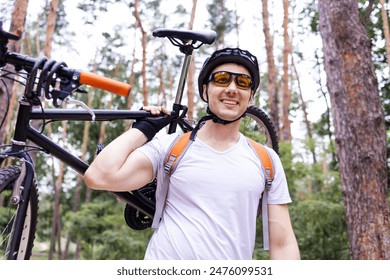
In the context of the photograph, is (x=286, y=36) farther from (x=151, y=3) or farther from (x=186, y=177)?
(x=186, y=177)

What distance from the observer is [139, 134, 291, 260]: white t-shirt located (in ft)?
4.81

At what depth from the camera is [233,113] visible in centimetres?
157

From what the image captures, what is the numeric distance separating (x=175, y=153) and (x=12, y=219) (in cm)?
83

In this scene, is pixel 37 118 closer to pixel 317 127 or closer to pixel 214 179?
pixel 214 179

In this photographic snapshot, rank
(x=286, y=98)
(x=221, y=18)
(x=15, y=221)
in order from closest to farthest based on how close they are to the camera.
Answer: (x=15, y=221) → (x=286, y=98) → (x=221, y=18)

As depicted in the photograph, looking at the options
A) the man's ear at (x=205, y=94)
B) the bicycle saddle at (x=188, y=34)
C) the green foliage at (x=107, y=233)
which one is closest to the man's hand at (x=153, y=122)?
the man's ear at (x=205, y=94)

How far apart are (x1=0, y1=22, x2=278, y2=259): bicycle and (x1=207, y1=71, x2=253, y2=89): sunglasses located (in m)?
0.34

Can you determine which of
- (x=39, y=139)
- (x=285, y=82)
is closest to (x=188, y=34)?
(x=39, y=139)

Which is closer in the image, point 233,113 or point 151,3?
point 233,113

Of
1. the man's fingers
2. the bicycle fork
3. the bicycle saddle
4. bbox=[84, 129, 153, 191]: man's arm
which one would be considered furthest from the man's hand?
the bicycle fork

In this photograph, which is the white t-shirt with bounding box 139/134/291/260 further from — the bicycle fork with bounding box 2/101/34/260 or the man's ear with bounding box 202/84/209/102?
the bicycle fork with bounding box 2/101/34/260

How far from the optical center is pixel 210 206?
1.49m

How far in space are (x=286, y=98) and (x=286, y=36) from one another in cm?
173
